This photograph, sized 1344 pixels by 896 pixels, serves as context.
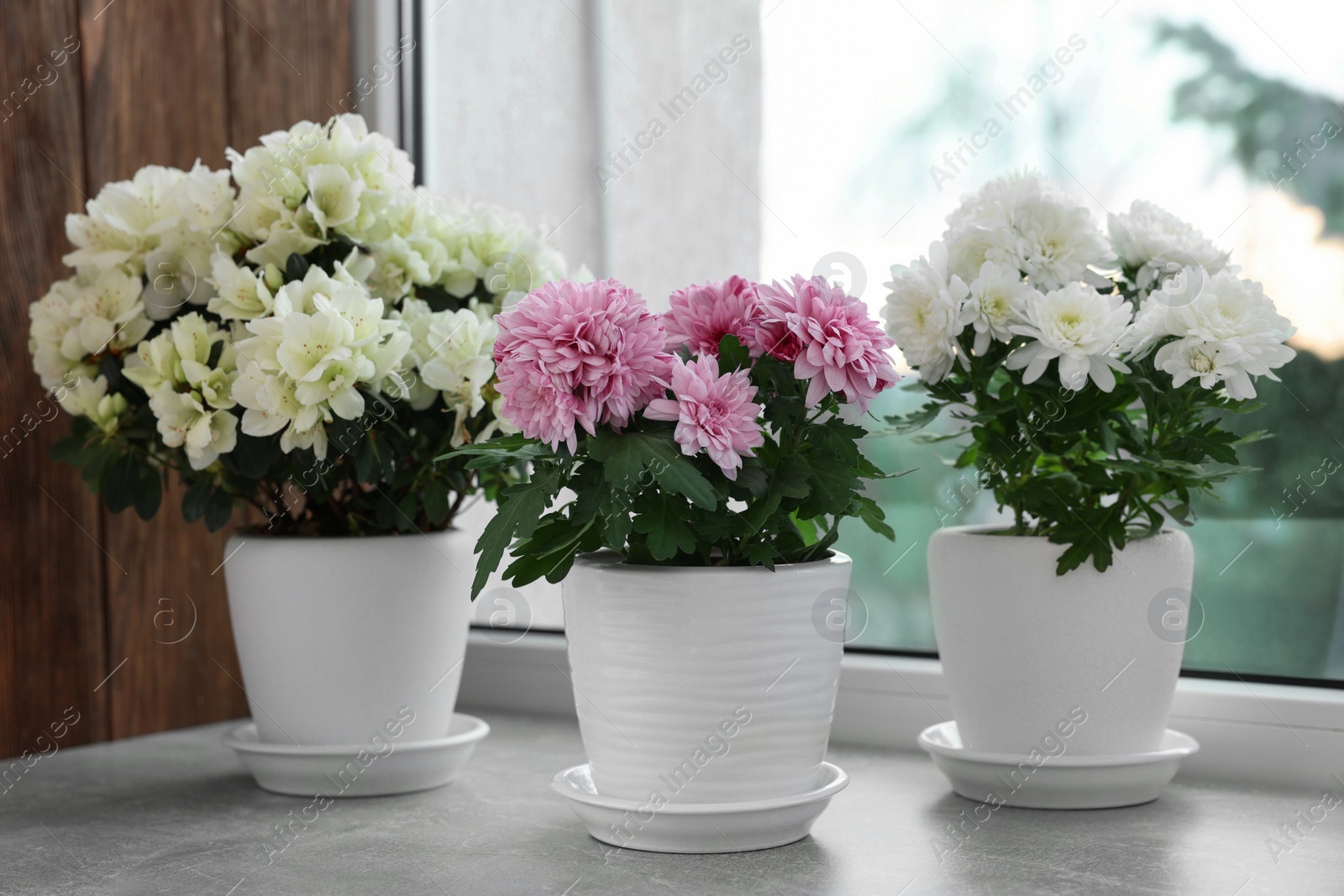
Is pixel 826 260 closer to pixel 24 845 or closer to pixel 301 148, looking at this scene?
pixel 301 148

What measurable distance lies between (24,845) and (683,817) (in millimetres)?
497

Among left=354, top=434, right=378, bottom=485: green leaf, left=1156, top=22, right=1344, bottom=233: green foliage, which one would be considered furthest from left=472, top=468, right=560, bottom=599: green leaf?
left=1156, top=22, right=1344, bottom=233: green foliage

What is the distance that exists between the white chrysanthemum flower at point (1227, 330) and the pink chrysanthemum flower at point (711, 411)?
303mm

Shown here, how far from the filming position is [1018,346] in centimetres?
91

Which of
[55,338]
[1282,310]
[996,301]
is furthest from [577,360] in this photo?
[1282,310]

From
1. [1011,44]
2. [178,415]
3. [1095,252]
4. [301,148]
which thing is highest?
[1011,44]

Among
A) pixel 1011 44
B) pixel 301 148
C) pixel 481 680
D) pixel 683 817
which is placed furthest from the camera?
pixel 481 680

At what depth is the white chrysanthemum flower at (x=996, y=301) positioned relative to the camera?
0.90 meters

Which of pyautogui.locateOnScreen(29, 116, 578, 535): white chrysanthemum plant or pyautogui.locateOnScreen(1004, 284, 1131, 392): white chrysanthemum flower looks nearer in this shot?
pyautogui.locateOnScreen(1004, 284, 1131, 392): white chrysanthemum flower

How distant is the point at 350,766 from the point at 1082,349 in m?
0.66

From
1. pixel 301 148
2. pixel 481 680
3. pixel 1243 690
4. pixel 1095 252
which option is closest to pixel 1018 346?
pixel 1095 252

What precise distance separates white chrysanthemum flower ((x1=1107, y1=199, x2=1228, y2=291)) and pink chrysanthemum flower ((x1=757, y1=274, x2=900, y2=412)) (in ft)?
0.80

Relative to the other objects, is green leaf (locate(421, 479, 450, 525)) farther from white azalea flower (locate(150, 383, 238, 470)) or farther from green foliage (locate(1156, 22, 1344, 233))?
green foliage (locate(1156, 22, 1344, 233))

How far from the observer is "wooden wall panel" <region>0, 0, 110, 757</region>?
1177 millimetres
